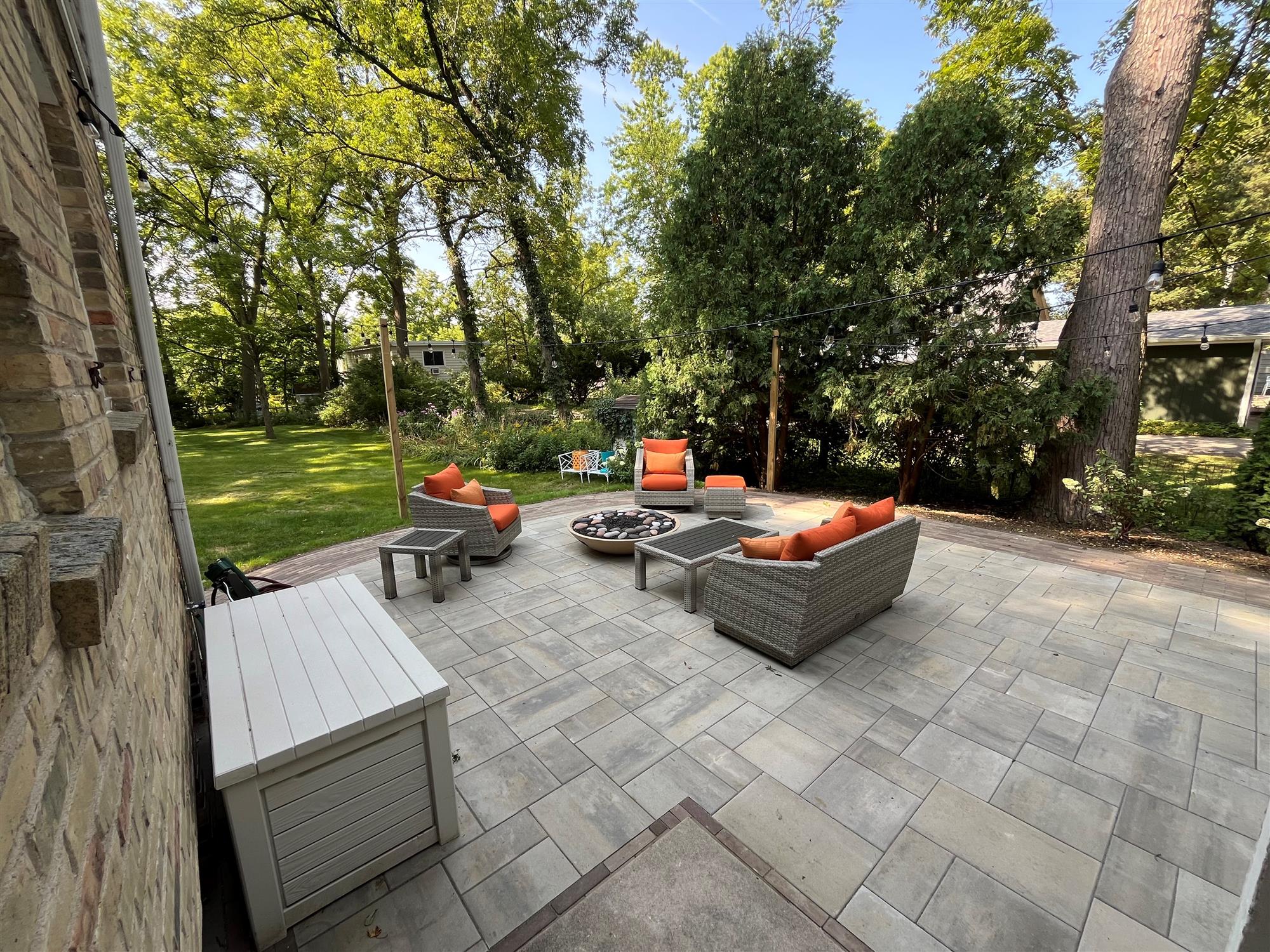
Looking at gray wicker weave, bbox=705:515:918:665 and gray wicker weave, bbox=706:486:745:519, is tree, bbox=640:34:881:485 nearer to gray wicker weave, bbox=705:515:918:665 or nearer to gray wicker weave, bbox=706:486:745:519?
gray wicker weave, bbox=706:486:745:519

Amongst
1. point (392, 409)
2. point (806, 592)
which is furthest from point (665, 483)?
point (806, 592)

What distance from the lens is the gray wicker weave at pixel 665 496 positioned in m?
6.92

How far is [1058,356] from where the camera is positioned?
6645 mm

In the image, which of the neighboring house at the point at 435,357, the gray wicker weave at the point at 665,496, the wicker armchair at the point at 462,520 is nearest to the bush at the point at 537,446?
the gray wicker weave at the point at 665,496

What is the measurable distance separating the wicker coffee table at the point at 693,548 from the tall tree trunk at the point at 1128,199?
4926 mm

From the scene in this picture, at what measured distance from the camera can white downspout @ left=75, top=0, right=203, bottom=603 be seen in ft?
8.09

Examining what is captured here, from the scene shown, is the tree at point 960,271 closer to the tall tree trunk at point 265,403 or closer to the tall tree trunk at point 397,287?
the tall tree trunk at point 397,287

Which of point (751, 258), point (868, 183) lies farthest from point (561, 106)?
point (868, 183)

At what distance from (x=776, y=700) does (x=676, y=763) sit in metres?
0.82

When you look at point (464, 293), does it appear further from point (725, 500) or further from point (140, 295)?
point (140, 295)

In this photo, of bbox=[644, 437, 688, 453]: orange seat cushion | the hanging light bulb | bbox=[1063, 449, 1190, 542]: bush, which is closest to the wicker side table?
bbox=[644, 437, 688, 453]: orange seat cushion

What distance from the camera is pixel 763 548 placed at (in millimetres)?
3594

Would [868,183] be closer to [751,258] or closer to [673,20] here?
[751,258]

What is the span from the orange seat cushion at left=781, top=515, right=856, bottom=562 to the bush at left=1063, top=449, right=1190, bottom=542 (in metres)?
4.23
